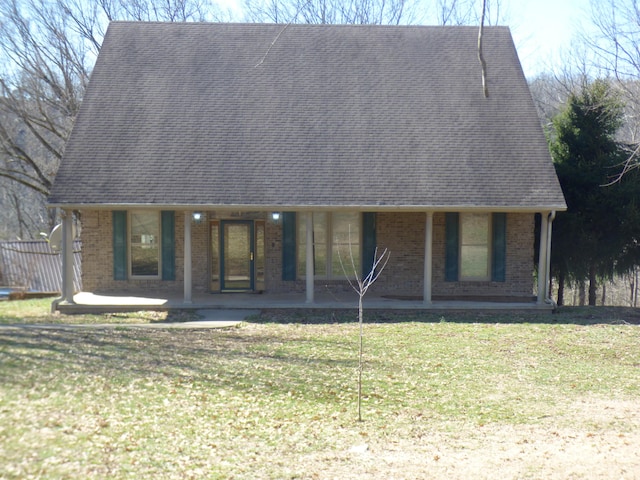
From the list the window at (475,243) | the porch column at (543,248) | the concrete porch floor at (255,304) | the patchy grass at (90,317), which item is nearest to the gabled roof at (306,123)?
the porch column at (543,248)

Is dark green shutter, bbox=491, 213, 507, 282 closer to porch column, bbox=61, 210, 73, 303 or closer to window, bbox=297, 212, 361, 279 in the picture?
window, bbox=297, 212, 361, 279

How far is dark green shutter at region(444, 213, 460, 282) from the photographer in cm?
1703

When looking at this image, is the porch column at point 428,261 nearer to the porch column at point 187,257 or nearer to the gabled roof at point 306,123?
the gabled roof at point 306,123

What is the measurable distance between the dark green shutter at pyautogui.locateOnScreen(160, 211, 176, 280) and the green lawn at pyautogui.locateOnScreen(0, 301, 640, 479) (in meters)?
4.52

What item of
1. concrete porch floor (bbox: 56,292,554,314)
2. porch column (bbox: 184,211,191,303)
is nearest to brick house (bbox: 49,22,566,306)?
porch column (bbox: 184,211,191,303)

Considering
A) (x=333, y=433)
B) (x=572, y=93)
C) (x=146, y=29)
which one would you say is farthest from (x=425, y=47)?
(x=333, y=433)

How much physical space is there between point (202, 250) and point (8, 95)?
1373 cm

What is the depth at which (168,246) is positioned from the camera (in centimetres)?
1703

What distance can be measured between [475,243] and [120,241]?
30.0 feet

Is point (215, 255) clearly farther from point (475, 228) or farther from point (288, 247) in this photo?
point (475, 228)

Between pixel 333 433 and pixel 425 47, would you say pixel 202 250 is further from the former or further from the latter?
pixel 333 433

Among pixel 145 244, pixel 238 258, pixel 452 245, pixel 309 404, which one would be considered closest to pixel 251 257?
pixel 238 258

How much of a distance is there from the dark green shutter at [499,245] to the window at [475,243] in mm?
175

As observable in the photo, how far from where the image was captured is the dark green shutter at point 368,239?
17.0m
